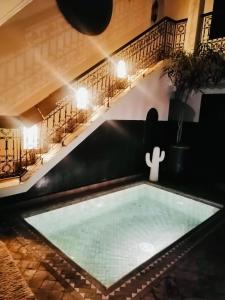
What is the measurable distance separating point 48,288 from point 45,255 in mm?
603

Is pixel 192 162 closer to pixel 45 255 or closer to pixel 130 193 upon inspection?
pixel 130 193

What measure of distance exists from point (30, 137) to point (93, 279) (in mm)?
3678

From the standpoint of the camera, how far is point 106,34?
8.18 meters

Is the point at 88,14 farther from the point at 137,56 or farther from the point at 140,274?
the point at 140,274

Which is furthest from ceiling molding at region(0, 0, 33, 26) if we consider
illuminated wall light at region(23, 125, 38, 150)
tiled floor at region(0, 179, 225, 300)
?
tiled floor at region(0, 179, 225, 300)

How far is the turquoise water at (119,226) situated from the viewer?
376cm

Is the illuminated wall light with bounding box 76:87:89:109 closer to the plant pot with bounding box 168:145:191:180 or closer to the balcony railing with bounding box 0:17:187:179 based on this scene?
the balcony railing with bounding box 0:17:187:179

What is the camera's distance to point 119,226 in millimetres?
4980

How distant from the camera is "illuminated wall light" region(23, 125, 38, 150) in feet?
17.2

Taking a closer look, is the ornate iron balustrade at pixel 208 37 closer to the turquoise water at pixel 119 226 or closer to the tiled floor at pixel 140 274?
the turquoise water at pixel 119 226

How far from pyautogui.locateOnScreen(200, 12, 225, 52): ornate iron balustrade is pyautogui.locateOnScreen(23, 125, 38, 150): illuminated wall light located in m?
5.68

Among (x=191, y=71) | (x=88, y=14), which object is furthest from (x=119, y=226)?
(x=88, y=14)

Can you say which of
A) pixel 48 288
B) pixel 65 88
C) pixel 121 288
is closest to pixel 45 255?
pixel 48 288

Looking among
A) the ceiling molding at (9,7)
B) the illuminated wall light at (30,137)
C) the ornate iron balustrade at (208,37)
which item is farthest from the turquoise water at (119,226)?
the ornate iron balustrade at (208,37)
